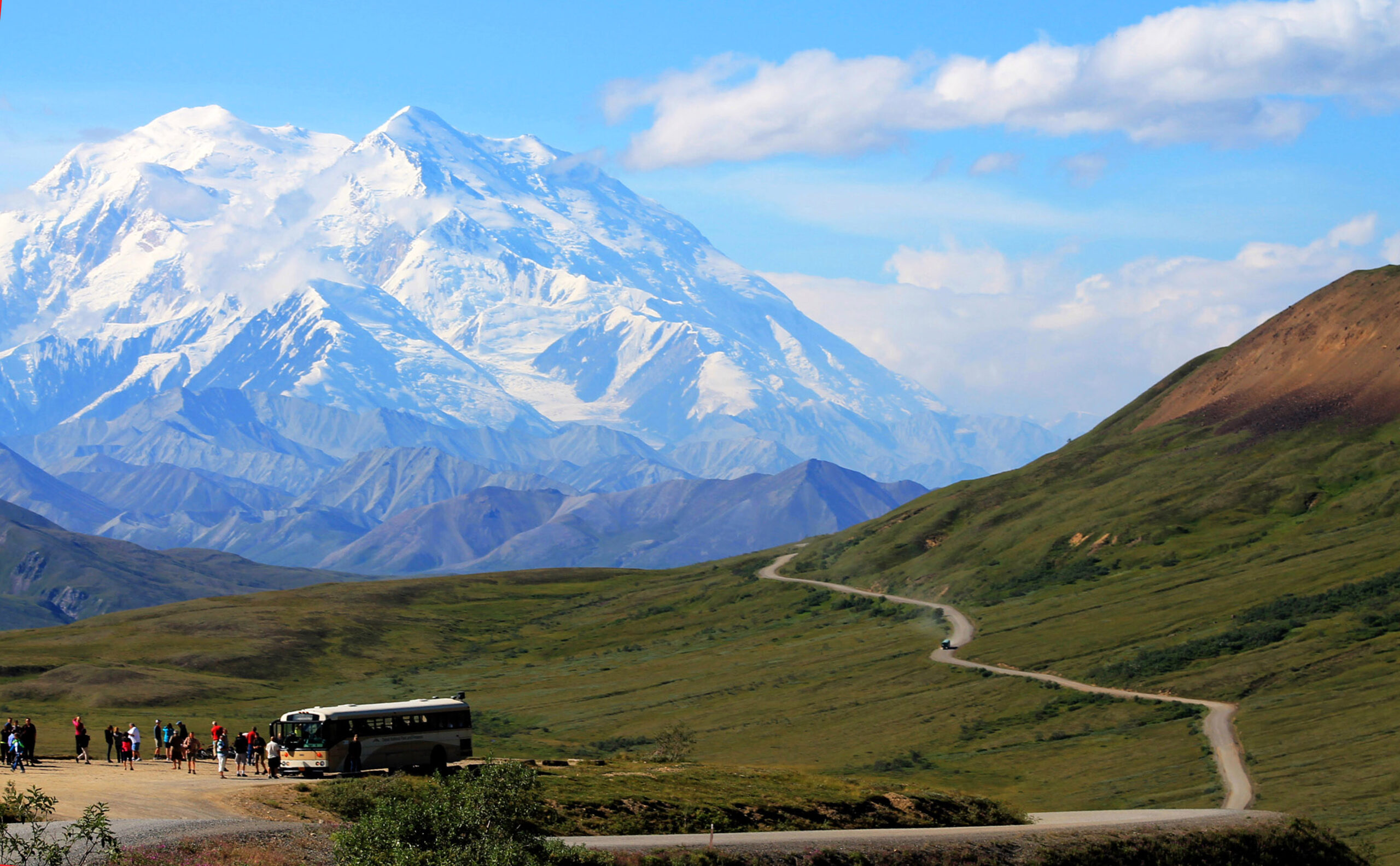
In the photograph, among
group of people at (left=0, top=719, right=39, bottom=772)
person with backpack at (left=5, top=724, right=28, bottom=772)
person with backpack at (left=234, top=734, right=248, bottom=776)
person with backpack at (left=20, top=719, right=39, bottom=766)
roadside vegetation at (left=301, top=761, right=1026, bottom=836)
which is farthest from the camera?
person with backpack at (left=234, top=734, right=248, bottom=776)

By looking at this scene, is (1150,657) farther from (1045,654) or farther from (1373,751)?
(1373,751)

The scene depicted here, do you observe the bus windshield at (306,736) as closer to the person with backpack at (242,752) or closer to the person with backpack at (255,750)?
the person with backpack at (242,752)

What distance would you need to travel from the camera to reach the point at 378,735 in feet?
242

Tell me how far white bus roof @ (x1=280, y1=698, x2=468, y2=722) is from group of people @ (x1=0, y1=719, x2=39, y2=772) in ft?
43.6

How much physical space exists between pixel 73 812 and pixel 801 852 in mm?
31981

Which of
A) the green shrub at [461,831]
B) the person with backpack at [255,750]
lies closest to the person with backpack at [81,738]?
the person with backpack at [255,750]

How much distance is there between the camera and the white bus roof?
72.1 m

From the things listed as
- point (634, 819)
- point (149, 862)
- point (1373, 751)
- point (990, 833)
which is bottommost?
point (1373, 751)

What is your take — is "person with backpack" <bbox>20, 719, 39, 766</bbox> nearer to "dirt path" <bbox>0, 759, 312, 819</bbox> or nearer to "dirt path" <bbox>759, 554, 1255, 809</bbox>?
"dirt path" <bbox>0, 759, 312, 819</bbox>

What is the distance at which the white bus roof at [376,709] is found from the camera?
7212 cm

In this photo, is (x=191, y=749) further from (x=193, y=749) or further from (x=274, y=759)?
(x=274, y=759)

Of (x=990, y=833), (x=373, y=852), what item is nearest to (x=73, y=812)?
(x=373, y=852)

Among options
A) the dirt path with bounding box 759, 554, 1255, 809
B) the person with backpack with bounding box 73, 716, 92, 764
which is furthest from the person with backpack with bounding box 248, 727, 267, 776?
the dirt path with bounding box 759, 554, 1255, 809

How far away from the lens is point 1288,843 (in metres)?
74.8
